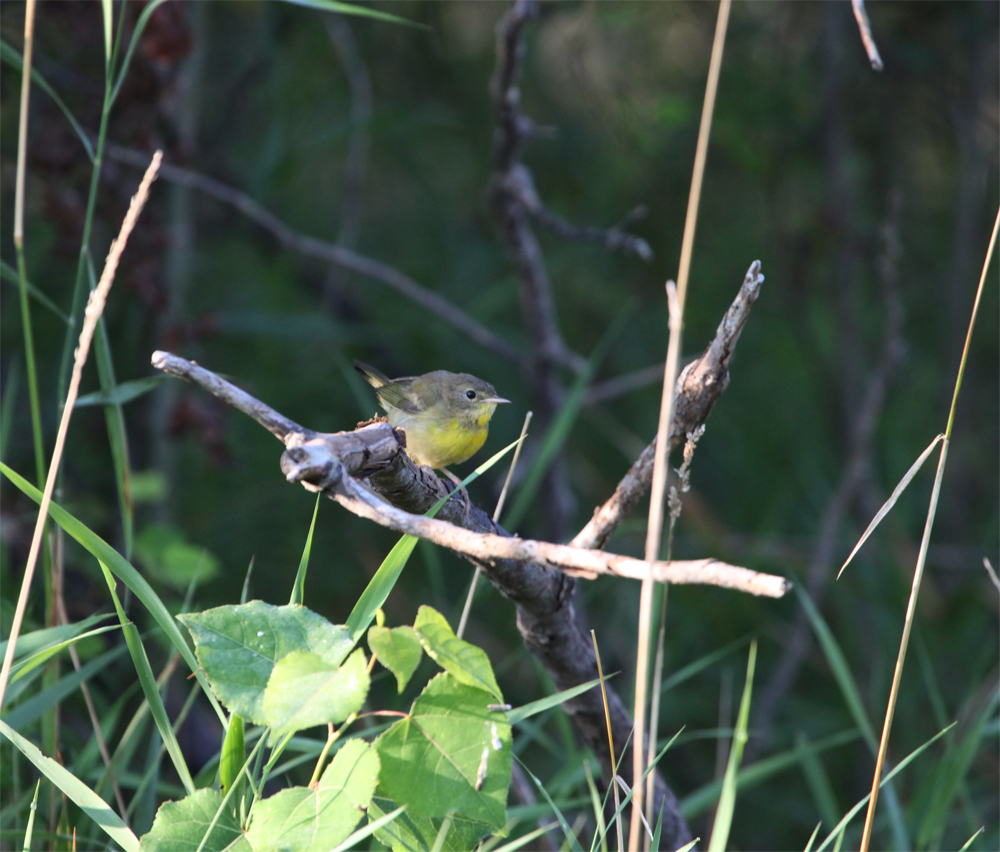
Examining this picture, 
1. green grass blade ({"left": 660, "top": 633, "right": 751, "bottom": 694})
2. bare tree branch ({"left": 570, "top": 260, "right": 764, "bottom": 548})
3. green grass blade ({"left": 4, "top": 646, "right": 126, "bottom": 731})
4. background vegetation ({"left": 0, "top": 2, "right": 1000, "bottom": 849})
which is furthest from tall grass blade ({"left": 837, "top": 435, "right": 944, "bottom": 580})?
background vegetation ({"left": 0, "top": 2, "right": 1000, "bottom": 849})

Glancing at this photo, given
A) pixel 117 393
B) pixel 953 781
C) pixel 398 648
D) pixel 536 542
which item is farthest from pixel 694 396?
pixel 953 781

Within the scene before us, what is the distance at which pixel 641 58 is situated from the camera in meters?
Answer: 5.83

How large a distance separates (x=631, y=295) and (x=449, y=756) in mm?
4842

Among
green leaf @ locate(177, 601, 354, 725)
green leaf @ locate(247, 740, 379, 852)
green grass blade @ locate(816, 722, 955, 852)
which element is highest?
green leaf @ locate(177, 601, 354, 725)

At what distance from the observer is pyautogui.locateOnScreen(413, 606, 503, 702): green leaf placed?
123cm

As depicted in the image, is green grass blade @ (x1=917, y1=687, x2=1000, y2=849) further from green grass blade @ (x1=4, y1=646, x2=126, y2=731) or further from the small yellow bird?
green grass blade @ (x1=4, y1=646, x2=126, y2=731)

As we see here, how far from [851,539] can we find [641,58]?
3298 mm

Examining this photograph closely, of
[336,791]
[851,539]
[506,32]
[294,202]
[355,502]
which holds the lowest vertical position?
[851,539]

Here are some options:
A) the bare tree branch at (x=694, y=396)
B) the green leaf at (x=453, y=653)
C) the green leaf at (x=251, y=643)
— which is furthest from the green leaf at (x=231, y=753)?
the bare tree branch at (x=694, y=396)

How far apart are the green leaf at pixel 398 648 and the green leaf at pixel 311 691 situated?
0.10 ft

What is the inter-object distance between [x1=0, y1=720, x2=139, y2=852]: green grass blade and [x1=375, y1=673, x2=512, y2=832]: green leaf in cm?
43

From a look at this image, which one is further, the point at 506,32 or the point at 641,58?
the point at 641,58

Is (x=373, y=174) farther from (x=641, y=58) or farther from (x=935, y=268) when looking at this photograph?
(x=935, y=268)

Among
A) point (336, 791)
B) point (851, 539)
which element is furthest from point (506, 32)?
point (851, 539)
